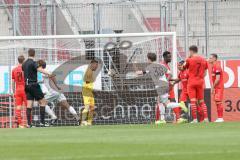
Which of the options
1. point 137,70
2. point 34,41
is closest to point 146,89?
point 137,70

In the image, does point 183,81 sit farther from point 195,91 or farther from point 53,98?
point 53,98

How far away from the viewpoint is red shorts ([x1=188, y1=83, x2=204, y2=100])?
69.2ft

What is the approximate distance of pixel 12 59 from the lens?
24.6m

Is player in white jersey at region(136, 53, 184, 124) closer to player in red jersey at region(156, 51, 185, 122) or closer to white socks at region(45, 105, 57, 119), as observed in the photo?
player in red jersey at region(156, 51, 185, 122)

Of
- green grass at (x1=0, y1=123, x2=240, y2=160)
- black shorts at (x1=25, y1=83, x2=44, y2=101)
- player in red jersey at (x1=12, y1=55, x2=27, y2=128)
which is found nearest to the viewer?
green grass at (x1=0, y1=123, x2=240, y2=160)

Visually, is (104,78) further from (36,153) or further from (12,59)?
(36,153)

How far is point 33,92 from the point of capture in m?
21.8

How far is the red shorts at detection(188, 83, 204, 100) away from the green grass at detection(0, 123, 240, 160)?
536 centimetres

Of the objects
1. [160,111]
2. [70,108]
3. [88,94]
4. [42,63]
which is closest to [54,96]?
[70,108]

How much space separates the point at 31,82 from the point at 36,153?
10.7 metres

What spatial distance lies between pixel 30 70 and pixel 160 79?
3.77 metres

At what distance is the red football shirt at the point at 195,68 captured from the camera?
68.9 ft

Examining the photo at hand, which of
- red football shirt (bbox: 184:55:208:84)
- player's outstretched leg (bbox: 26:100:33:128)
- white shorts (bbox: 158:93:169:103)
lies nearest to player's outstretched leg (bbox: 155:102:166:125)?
white shorts (bbox: 158:93:169:103)

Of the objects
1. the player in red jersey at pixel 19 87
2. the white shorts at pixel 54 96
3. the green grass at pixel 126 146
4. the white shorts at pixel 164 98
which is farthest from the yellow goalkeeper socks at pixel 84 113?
the green grass at pixel 126 146
